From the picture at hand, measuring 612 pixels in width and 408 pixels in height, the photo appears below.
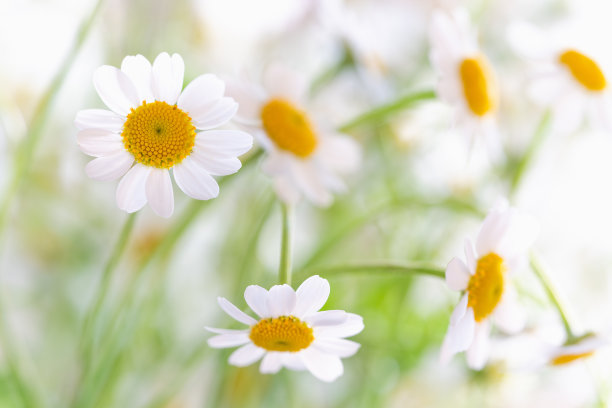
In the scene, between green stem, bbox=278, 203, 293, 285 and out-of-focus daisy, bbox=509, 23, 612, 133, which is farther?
out-of-focus daisy, bbox=509, 23, 612, 133

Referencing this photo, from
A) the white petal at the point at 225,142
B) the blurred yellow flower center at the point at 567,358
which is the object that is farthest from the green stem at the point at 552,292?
the white petal at the point at 225,142

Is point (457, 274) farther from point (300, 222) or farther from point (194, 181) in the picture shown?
point (300, 222)

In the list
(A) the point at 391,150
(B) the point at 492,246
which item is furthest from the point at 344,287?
(B) the point at 492,246

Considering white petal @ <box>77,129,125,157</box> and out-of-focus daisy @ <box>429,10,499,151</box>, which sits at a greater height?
out-of-focus daisy @ <box>429,10,499,151</box>

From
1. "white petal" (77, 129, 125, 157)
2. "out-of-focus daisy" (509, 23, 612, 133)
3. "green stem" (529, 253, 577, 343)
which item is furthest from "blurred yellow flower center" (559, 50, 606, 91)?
"white petal" (77, 129, 125, 157)

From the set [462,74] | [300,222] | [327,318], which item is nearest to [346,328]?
[327,318]

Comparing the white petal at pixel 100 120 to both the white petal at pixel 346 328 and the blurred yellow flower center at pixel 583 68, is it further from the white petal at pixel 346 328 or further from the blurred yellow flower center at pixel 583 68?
the blurred yellow flower center at pixel 583 68

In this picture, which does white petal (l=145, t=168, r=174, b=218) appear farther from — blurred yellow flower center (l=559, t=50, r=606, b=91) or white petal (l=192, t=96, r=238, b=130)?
blurred yellow flower center (l=559, t=50, r=606, b=91)
